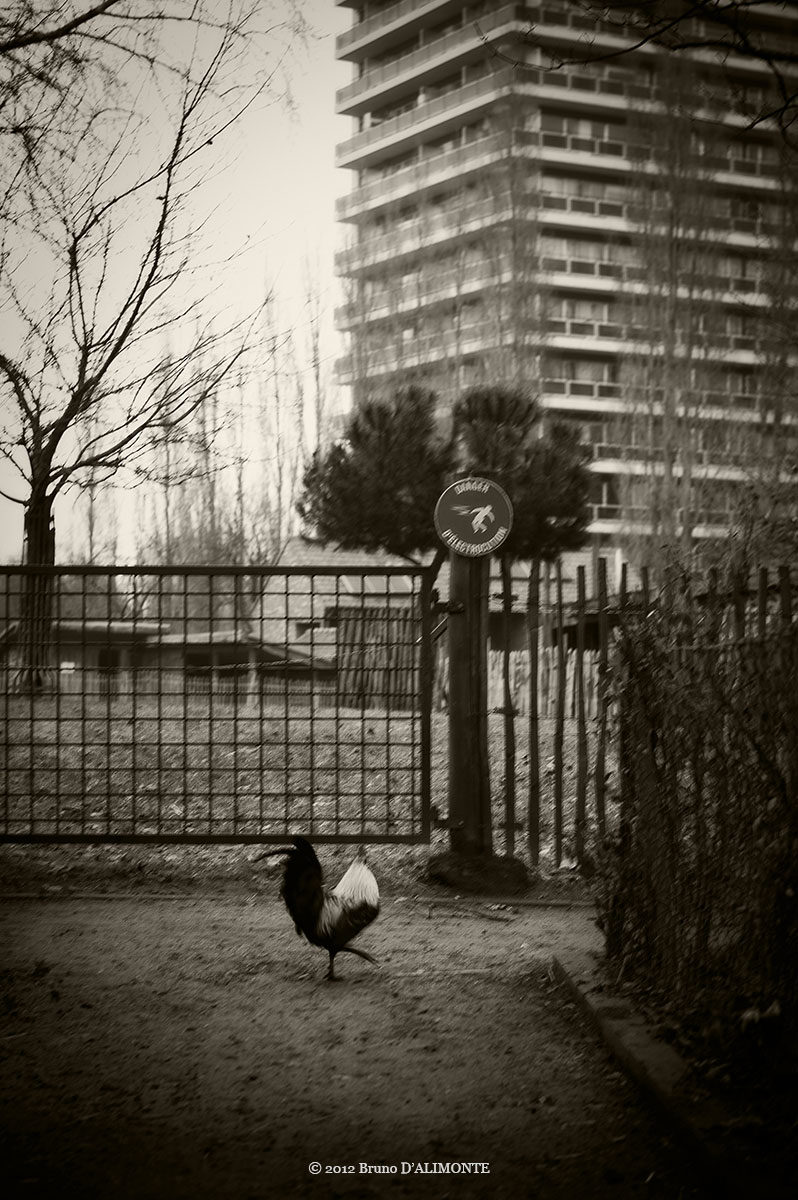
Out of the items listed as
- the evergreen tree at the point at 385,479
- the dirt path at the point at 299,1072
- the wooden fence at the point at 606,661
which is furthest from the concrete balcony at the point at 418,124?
the dirt path at the point at 299,1072

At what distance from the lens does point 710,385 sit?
4600cm

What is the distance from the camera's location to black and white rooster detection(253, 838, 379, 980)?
5.58m

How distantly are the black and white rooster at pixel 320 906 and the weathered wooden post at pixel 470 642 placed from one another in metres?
2.16

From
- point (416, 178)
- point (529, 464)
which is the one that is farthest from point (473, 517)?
point (416, 178)

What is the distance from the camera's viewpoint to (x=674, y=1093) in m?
3.69

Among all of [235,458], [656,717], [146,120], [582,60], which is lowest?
[656,717]

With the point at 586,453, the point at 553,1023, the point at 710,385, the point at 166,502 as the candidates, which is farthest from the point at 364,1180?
the point at 710,385

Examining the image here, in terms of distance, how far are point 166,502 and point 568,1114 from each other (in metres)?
41.7

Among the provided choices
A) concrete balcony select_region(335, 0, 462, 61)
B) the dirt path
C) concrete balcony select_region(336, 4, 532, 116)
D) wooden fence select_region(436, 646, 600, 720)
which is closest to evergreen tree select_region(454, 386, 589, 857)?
wooden fence select_region(436, 646, 600, 720)

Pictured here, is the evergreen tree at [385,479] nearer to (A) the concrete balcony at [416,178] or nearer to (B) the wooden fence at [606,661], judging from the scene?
(B) the wooden fence at [606,661]

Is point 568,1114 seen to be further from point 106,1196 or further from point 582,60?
point 582,60

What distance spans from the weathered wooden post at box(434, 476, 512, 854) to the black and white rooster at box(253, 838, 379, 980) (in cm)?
216

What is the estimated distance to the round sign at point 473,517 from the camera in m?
7.77

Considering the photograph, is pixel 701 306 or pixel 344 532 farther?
pixel 701 306
